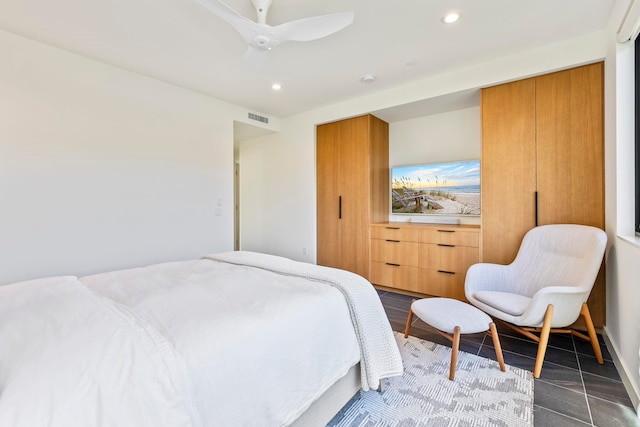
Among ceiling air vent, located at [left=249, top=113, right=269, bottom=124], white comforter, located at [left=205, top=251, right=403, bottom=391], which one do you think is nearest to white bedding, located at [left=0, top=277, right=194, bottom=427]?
white comforter, located at [left=205, top=251, right=403, bottom=391]

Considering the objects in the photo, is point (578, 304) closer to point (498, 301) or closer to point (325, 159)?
point (498, 301)

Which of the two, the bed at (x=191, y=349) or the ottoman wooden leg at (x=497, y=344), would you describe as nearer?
the bed at (x=191, y=349)

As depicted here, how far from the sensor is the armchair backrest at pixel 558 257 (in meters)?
2.11

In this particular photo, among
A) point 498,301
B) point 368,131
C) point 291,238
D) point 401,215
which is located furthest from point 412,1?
point 291,238

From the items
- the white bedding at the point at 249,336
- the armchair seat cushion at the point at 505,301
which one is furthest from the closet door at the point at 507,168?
the white bedding at the point at 249,336

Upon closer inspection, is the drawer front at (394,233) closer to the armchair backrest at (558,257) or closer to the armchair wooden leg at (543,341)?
the armchair backrest at (558,257)

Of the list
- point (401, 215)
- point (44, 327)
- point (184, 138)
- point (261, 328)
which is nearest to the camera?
point (44, 327)

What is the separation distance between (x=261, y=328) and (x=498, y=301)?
1.96 metres

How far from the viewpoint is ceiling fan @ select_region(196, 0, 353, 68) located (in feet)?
5.83

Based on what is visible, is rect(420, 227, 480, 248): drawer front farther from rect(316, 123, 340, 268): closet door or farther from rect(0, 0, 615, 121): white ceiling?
rect(0, 0, 615, 121): white ceiling

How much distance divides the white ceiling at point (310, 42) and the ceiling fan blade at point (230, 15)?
0.96 ft

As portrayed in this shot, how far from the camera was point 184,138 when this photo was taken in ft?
11.5

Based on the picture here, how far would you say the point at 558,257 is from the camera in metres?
2.40

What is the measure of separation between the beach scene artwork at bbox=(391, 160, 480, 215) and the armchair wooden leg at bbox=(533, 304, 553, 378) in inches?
68.1
